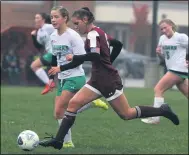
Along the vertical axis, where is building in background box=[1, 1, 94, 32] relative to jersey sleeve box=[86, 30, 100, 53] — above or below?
below

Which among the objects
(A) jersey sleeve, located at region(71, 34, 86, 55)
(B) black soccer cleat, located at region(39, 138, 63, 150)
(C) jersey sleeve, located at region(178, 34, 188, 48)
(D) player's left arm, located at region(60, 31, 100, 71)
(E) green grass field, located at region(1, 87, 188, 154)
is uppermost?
(D) player's left arm, located at region(60, 31, 100, 71)

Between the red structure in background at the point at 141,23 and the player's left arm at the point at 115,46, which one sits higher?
the player's left arm at the point at 115,46

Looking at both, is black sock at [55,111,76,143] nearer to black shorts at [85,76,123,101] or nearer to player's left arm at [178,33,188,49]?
black shorts at [85,76,123,101]

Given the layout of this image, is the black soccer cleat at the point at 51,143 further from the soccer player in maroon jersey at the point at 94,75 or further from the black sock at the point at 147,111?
the black sock at the point at 147,111

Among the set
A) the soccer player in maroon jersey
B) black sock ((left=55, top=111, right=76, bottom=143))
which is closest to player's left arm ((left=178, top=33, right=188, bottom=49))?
the soccer player in maroon jersey

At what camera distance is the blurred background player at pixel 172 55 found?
12719 mm

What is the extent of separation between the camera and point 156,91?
1340 cm

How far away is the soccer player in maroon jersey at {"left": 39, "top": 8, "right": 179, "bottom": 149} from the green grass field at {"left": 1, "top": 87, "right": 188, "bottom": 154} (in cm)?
193

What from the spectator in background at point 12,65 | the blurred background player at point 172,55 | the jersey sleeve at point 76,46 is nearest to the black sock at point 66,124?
the jersey sleeve at point 76,46

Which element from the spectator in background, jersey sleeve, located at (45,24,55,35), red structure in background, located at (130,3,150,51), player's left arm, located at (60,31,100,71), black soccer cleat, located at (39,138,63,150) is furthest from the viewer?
red structure in background, located at (130,3,150,51)

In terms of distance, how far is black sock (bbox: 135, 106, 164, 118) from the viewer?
9.51 meters

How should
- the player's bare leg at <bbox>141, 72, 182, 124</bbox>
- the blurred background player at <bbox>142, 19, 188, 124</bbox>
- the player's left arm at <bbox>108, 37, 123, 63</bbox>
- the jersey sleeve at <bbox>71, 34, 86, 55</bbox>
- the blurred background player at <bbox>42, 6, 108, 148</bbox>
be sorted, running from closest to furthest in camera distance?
1. the player's left arm at <bbox>108, 37, 123, 63</bbox>
2. the blurred background player at <bbox>42, 6, 108, 148</bbox>
3. the jersey sleeve at <bbox>71, 34, 86, 55</bbox>
4. the blurred background player at <bbox>142, 19, 188, 124</bbox>
5. the player's bare leg at <bbox>141, 72, 182, 124</bbox>

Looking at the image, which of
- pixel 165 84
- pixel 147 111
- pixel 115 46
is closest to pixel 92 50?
pixel 115 46

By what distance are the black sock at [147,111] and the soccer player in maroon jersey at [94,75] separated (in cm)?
14
